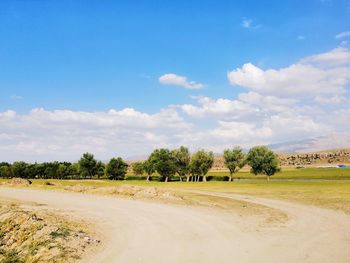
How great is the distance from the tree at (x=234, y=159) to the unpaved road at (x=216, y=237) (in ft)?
318

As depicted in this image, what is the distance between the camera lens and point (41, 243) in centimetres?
1822

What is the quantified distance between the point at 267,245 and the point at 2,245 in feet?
49.5

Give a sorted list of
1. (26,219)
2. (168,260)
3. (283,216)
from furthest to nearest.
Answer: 1. (283,216)
2. (26,219)
3. (168,260)

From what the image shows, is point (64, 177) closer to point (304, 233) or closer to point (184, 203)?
point (184, 203)

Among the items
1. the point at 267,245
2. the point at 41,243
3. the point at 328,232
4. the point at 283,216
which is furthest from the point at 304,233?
the point at 41,243

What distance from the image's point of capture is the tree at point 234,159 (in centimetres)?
12706

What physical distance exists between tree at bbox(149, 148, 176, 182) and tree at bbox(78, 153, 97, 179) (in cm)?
2805

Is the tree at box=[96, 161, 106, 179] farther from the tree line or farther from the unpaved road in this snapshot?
the unpaved road

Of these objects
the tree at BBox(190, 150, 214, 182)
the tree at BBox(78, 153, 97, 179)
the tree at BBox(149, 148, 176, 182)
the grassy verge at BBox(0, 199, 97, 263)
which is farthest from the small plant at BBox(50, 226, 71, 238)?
the tree at BBox(78, 153, 97, 179)

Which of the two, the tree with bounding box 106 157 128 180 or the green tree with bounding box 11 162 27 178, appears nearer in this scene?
the tree with bounding box 106 157 128 180

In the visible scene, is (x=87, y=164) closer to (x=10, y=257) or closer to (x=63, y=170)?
(x=63, y=170)

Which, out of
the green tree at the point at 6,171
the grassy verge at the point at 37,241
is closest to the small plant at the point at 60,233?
the grassy verge at the point at 37,241

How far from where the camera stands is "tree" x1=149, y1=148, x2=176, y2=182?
134 m

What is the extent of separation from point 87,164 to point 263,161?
7389cm
